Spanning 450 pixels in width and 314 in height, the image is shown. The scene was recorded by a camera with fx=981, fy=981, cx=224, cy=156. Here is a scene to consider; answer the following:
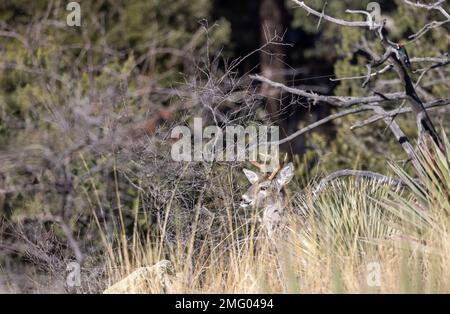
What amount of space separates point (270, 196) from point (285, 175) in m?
0.25

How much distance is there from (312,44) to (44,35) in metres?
12.0

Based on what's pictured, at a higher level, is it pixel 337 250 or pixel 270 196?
pixel 270 196

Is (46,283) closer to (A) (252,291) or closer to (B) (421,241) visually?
(A) (252,291)

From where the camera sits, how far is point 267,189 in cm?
815

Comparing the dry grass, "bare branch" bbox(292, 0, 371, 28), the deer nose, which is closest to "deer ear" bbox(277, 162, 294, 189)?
the dry grass

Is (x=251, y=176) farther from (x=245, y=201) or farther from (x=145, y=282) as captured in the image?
(x=145, y=282)

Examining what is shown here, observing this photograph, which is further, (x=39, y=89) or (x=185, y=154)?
(x=39, y=89)

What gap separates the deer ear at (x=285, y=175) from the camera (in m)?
8.23

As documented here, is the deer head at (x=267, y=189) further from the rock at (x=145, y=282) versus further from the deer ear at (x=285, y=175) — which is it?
the rock at (x=145, y=282)

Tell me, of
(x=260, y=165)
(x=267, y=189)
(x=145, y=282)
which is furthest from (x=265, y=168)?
(x=145, y=282)

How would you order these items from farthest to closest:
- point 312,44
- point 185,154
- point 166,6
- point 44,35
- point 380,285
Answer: point 312,44
point 166,6
point 44,35
point 185,154
point 380,285

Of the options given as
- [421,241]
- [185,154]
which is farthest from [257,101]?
[421,241]

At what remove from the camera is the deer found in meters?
7.92
